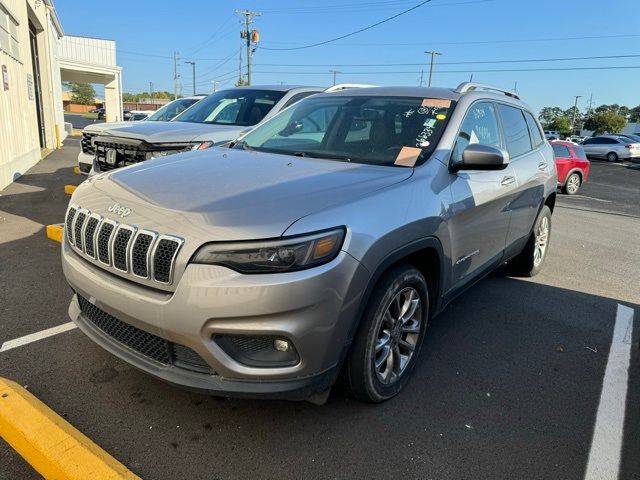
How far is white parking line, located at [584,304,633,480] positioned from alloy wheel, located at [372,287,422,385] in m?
1.06

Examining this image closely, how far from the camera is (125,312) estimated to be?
229cm

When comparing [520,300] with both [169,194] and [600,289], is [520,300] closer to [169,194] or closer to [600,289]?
[600,289]

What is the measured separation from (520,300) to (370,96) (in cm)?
242

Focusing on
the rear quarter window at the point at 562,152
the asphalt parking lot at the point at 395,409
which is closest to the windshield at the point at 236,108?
the asphalt parking lot at the point at 395,409

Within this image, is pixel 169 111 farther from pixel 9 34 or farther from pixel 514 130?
pixel 514 130

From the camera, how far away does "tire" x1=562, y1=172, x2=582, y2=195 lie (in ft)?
46.0

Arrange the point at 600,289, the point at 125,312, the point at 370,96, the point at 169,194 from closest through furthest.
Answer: the point at 125,312, the point at 169,194, the point at 370,96, the point at 600,289

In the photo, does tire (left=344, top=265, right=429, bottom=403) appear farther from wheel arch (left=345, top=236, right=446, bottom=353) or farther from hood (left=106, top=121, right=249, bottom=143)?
hood (left=106, top=121, right=249, bottom=143)

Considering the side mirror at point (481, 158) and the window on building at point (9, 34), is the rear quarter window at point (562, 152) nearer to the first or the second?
the side mirror at point (481, 158)

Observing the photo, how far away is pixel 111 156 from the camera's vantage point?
6023mm

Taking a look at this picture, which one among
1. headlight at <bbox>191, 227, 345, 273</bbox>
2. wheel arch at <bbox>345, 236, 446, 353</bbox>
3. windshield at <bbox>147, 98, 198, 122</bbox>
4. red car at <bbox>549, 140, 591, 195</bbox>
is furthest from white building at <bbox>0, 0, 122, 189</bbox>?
red car at <bbox>549, 140, 591, 195</bbox>

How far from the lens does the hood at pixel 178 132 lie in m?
5.79

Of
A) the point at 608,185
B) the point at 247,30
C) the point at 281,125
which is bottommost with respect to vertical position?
the point at 608,185

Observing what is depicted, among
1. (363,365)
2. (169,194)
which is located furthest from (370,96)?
(363,365)
